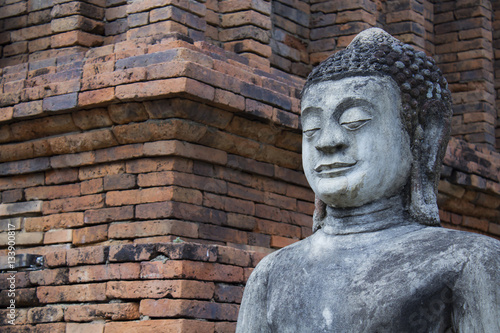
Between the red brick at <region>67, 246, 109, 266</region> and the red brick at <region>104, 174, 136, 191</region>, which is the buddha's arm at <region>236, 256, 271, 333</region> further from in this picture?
the red brick at <region>104, 174, 136, 191</region>

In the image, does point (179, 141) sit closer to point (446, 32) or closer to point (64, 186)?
point (64, 186)

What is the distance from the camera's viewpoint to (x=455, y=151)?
8836mm

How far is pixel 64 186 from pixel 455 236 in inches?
177

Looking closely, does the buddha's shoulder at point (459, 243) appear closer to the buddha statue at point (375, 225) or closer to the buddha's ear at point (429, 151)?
the buddha statue at point (375, 225)

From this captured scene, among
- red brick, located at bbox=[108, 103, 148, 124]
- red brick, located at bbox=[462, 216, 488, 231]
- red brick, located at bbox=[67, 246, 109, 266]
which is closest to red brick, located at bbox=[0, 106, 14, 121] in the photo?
red brick, located at bbox=[108, 103, 148, 124]

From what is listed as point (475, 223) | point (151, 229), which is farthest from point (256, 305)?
point (475, 223)

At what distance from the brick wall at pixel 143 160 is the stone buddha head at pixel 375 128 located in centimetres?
277

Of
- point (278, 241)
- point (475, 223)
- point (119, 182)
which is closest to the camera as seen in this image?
point (119, 182)

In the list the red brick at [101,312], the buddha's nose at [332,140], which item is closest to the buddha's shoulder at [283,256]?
the buddha's nose at [332,140]

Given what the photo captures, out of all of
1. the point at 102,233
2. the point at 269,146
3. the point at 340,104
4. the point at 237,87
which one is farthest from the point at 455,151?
the point at 340,104

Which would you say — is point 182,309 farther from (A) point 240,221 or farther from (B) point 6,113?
(B) point 6,113

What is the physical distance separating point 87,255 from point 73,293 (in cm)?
32

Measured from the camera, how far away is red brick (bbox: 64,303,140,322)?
627 centimetres

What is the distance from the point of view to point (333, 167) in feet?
11.7
